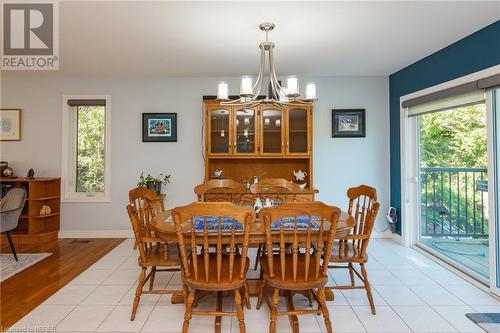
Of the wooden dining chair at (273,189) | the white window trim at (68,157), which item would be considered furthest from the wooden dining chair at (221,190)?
the white window trim at (68,157)

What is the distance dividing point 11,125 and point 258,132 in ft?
11.9

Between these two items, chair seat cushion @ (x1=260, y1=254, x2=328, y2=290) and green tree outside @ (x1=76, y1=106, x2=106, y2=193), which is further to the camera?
green tree outside @ (x1=76, y1=106, x2=106, y2=193)

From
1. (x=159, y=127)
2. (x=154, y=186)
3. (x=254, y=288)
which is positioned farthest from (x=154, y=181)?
(x=254, y=288)

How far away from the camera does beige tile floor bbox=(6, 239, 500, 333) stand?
2.05m

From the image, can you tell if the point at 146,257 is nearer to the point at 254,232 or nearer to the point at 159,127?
the point at 254,232

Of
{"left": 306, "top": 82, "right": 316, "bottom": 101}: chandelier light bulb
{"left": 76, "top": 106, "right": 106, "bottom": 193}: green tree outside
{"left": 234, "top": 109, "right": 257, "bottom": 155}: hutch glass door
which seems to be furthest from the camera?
{"left": 76, "top": 106, "right": 106, "bottom": 193}: green tree outside

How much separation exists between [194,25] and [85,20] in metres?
0.93

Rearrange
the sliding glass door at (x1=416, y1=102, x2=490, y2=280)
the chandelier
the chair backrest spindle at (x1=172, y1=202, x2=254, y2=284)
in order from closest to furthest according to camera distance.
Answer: the chair backrest spindle at (x1=172, y1=202, x2=254, y2=284), the chandelier, the sliding glass door at (x1=416, y1=102, x2=490, y2=280)

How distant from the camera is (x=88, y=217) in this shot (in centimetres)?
432

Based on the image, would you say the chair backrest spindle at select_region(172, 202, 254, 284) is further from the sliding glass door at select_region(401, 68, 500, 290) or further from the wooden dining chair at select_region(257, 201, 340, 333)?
the sliding glass door at select_region(401, 68, 500, 290)

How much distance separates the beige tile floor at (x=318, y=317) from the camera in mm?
2053

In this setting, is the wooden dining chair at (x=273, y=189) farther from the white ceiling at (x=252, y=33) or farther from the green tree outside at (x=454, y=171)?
the green tree outside at (x=454, y=171)

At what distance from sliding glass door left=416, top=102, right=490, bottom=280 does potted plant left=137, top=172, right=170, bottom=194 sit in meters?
3.50

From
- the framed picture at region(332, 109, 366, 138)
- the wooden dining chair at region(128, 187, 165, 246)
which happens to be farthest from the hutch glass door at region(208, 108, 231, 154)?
the framed picture at region(332, 109, 366, 138)
